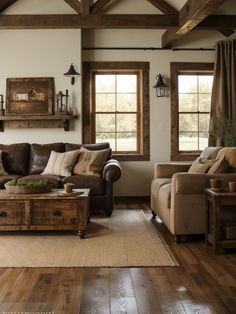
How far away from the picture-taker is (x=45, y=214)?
414cm

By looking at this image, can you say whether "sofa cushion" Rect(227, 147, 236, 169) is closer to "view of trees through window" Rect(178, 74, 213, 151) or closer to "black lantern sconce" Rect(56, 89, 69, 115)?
"view of trees through window" Rect(178, 74, 213, 151)

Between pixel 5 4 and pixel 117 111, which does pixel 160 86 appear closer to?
pixel 117 111

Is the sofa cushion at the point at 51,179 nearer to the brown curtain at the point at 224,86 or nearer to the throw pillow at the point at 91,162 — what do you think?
the throw pillow at the point at 91,162

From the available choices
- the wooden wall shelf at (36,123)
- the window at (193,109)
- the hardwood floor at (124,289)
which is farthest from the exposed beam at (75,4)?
the hardwood floor at (124,289)

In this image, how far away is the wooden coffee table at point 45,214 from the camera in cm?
412

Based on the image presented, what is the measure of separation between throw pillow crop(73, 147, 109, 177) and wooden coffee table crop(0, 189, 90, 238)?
1440 millimetres

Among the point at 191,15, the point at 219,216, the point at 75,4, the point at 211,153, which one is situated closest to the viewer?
the point at 219,216

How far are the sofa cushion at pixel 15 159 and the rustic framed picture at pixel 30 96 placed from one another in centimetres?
72

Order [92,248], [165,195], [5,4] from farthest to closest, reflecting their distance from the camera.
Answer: [5,4] < [165,195] < [92,248]

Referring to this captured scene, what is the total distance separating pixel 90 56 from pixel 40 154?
1959 millimetres

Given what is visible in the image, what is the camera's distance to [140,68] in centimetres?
685

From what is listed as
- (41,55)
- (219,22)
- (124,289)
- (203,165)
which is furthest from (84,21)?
(124,289)

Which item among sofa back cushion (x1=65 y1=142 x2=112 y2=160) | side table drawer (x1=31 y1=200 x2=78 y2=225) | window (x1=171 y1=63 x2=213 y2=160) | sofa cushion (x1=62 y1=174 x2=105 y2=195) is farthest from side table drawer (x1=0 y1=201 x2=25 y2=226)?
window (x1=171 y1=63 x2=213 y2=160)

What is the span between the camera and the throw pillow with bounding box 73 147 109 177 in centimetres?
561
